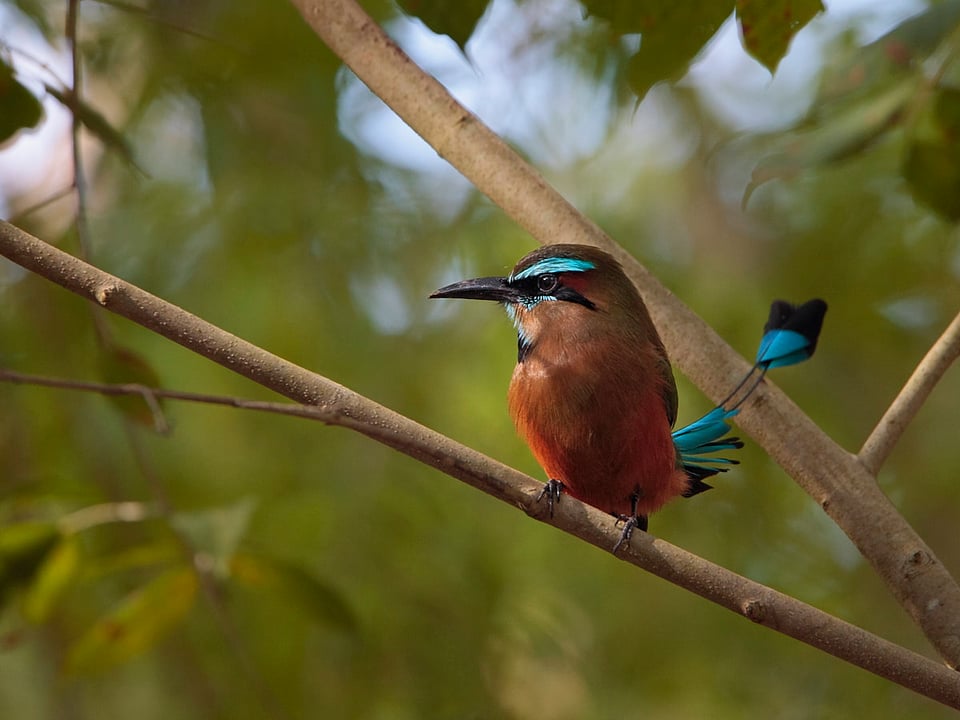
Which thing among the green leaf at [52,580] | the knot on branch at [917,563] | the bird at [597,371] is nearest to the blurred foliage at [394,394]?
the green leaf at [52,580]

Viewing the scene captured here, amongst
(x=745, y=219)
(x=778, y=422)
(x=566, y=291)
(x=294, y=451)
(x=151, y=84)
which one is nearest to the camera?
(x=778, y=422)

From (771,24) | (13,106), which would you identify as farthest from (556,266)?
(13,106)

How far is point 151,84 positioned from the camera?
4547 mm

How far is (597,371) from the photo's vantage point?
2.94m

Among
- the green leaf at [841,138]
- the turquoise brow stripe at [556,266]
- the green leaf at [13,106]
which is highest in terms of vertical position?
the green leaf at [841,138]

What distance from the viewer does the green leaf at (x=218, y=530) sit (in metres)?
3.05

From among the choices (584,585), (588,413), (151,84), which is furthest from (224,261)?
(588,413)

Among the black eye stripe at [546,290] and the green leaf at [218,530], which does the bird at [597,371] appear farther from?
the green leaf at [218,530]

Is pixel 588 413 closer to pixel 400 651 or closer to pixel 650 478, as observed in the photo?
pixel 650 478

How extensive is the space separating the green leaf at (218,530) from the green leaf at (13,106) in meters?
1.15

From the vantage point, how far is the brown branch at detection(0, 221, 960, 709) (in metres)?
1.85

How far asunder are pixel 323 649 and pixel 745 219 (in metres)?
3.19

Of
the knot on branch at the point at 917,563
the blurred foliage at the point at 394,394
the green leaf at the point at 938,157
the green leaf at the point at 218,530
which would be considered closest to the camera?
the knot on branch at the point at 917,563

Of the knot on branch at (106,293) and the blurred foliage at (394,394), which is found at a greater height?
the blurred foliage at (394,394)
